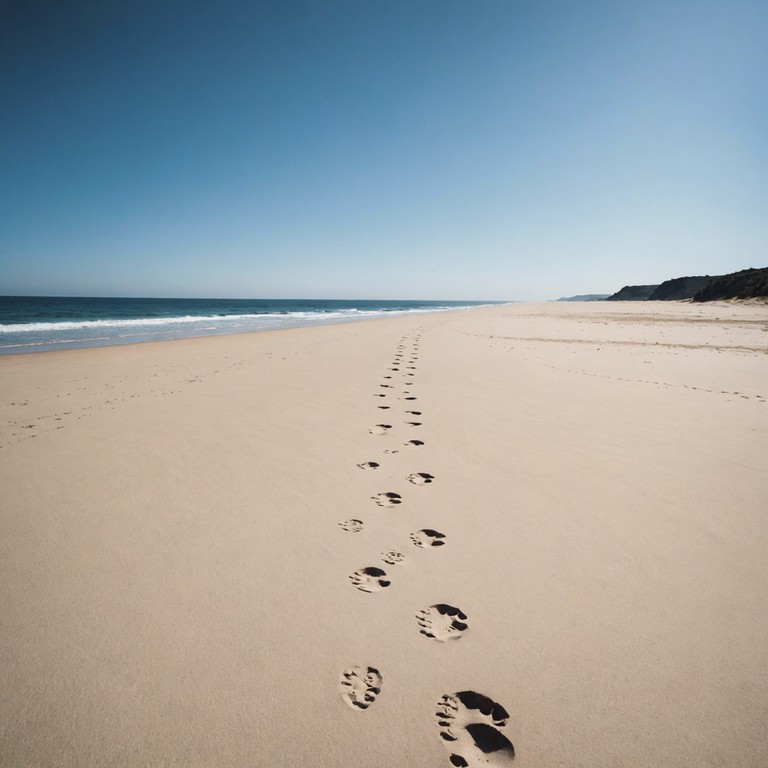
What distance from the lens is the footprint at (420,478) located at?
9.56 ft

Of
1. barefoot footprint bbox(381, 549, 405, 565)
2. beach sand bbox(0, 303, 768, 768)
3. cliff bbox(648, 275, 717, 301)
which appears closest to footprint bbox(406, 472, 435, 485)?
beach sand bbox(0, 303, 768, 768)

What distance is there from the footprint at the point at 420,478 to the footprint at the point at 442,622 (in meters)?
1.16

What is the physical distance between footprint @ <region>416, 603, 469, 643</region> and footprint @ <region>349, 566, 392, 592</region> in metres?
0.24

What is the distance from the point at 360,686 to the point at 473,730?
41 cm

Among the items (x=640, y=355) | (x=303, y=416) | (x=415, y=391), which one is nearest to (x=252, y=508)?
(x=303, y=416)

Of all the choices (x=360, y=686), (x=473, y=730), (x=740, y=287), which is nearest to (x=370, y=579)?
(x=360, y=686)

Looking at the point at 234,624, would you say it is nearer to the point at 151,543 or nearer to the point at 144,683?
the point at 144,683

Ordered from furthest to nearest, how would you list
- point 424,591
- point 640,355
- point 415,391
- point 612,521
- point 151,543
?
1. point 640,355
2. point 415,391
3. point 612,521
4. point 151,543
5. point 424,591

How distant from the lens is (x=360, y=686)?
4.70 feet

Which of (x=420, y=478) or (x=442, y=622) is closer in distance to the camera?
(x=442, y=622)

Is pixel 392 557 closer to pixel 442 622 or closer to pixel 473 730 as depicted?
Result: pixel 442 622

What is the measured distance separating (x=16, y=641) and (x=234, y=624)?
880 mm

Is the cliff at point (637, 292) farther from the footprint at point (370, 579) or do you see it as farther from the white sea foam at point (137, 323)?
the footprint at point (370, 579)

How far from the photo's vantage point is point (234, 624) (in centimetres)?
167
